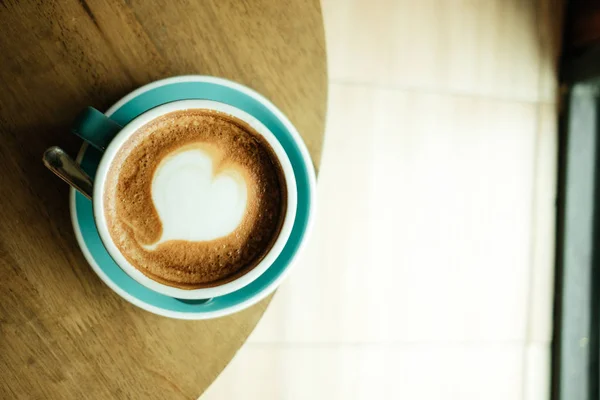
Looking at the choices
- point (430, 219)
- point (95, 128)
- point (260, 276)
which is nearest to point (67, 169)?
point (95, 128)

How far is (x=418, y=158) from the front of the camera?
1.08 meters

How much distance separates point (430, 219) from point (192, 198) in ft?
2.14

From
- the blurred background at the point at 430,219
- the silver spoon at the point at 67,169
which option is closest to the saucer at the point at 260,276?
the silver spoon at the point at 67,169

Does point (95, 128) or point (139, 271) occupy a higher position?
point (95, 128)

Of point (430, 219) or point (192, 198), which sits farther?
point (430, 219)

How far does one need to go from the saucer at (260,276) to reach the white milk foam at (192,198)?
0.20ft

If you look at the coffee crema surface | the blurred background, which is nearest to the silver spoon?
the coffee crema surface

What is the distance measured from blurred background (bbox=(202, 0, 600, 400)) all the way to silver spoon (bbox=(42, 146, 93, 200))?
56 centimetres

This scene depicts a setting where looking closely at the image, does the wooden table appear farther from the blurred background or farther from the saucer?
the blurred background

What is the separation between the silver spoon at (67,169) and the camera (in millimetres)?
525

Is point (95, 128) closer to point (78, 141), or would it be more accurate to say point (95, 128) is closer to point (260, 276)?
point (78, 141)

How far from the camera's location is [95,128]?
1.74 ft

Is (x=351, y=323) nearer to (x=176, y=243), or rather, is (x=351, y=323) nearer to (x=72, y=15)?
(x=176, y=243)

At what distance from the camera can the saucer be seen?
564 mm
